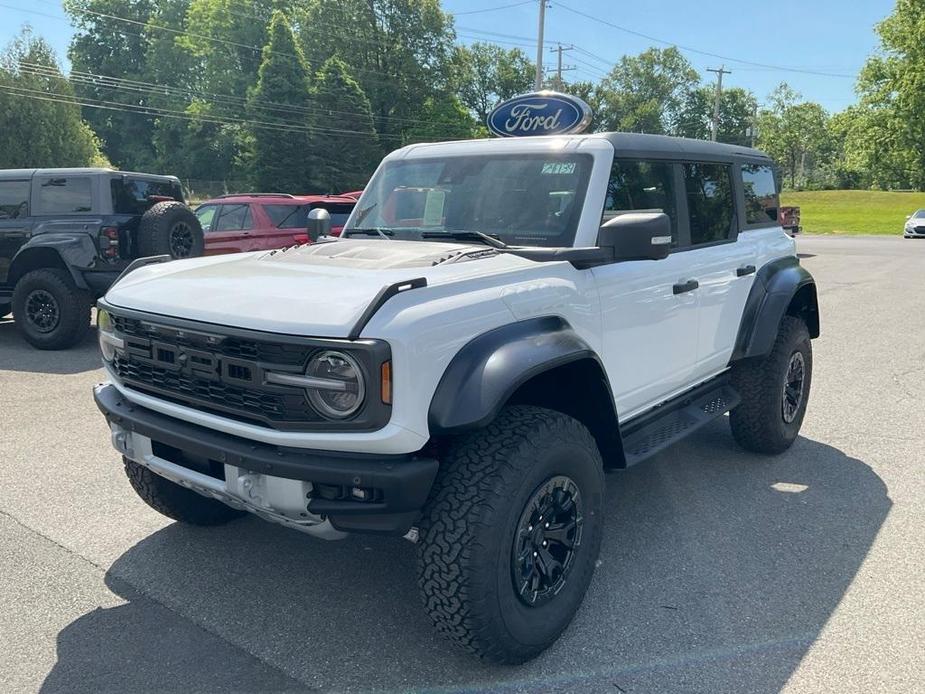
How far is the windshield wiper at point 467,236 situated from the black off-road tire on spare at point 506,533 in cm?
88

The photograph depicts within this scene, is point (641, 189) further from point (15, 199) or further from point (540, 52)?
point (540, 52)

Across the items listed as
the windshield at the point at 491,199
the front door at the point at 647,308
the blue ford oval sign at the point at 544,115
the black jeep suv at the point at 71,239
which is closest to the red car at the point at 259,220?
the black jeep suv at the point at 71,239

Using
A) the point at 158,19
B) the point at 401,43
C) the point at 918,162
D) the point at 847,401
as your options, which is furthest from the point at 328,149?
the point at 918,162

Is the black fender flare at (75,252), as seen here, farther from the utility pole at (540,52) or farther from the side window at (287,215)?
the utility pole at (540,52)

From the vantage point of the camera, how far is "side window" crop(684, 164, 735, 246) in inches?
165

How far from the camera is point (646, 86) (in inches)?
3553

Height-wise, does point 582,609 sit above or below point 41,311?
below

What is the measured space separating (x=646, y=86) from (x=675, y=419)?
93.9 m

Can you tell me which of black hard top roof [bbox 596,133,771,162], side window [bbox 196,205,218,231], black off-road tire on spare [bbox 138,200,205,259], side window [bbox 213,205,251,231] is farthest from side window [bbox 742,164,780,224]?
side window [bbox 196,205,218,231]

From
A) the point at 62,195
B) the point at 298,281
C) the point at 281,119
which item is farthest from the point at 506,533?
the point at 281,119

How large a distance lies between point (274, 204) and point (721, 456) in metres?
8.56

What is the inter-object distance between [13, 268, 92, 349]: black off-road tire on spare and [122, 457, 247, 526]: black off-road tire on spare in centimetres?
539

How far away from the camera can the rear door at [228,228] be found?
1141cm

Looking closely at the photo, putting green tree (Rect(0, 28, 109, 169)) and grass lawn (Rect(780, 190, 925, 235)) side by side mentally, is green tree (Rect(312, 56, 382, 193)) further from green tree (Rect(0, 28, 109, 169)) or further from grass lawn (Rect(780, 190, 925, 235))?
grass lawn (Rect(780, 190, 925, 235))
